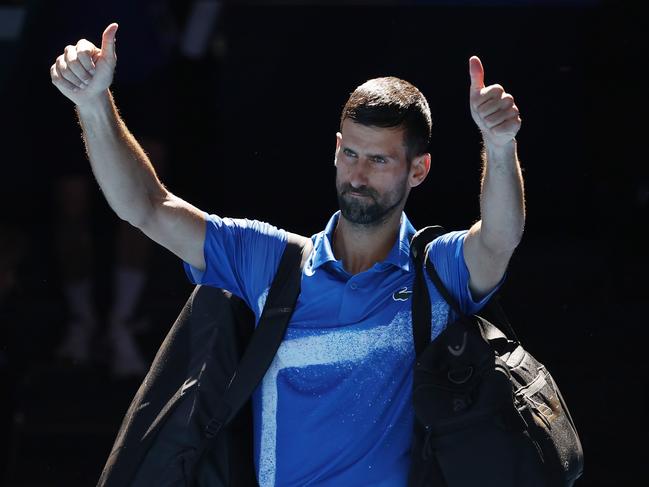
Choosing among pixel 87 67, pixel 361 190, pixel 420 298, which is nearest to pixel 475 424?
pixel 420 298

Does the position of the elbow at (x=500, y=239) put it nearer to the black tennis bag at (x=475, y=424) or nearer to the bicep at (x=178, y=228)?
the black tennis bag at (x=475, y=424)

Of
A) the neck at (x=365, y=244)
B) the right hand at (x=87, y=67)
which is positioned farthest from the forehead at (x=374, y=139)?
the right hand at (x=87, y=67)

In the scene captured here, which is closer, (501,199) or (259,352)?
(501,199)

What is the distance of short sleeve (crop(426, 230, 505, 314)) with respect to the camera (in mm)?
2686

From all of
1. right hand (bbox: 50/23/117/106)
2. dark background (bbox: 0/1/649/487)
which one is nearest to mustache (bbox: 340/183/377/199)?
right hand (bbox: 50/23/117/106)

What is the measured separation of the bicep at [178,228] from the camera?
2756 mm

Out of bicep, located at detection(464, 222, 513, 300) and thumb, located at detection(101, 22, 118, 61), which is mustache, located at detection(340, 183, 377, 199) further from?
thumb, located at detection(101, 22, 118, 61)

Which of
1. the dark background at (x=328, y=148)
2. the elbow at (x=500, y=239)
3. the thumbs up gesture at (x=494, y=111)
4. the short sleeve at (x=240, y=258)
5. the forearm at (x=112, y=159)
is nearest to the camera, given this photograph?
the thumbs up gesture at (x=494, y=111)

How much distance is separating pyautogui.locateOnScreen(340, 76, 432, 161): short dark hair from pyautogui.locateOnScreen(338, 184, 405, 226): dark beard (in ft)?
0.42

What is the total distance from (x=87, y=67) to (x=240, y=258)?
0.53 meters

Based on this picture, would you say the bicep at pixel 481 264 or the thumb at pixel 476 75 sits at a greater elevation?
the thumb at pixel 476 75

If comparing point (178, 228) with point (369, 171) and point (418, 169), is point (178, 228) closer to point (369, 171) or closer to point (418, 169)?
point (369, 171)

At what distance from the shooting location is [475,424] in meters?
2.61

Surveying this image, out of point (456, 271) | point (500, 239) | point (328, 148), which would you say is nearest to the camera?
point (500, 239)
